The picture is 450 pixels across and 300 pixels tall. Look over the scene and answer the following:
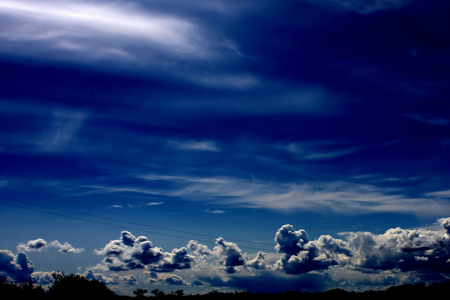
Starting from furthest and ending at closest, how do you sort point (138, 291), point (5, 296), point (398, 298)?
1. point (138, 291)
2. point (398, 298)
3. point (5, 296)

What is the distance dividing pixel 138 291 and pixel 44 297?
40655 millimetres

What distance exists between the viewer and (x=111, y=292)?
193 ft

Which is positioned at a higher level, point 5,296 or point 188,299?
point 5,296

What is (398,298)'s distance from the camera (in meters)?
67.7

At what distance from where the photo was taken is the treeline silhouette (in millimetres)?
47641

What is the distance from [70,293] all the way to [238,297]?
127ft

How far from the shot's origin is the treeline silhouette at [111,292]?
47.6 metres

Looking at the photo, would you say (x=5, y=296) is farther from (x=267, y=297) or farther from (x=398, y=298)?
(x=398, y=298)

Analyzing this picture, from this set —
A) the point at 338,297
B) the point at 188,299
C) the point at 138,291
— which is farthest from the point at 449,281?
the point at 138,291

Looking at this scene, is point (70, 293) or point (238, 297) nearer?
point (70, 293)

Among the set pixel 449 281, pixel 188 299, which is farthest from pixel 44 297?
pixel 449 281

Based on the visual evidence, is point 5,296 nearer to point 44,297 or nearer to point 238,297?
point 44,297

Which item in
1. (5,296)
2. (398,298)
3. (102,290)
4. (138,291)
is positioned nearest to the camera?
(5,296)

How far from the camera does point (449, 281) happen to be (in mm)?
86000
